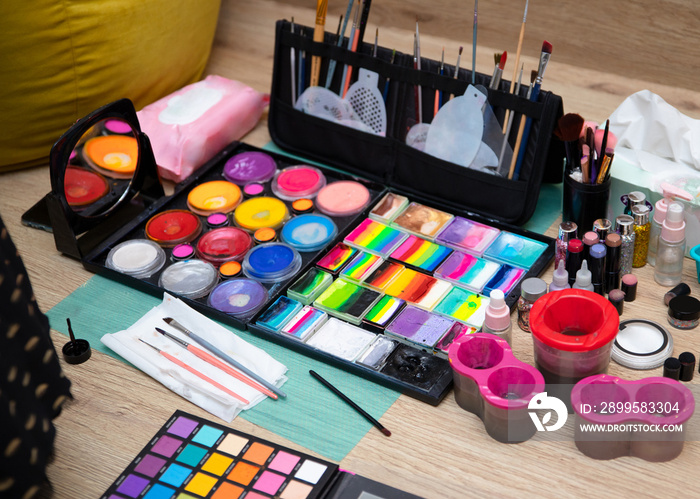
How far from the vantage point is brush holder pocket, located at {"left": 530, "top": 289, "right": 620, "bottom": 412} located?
1101 mm

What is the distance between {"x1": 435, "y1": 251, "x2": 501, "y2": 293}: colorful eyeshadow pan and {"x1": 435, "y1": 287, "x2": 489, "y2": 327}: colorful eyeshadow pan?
2 centimetres

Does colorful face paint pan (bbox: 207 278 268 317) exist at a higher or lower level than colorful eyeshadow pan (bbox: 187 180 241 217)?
lower

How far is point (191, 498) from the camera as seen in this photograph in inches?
42.3

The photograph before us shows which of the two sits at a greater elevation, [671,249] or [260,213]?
[671,249]

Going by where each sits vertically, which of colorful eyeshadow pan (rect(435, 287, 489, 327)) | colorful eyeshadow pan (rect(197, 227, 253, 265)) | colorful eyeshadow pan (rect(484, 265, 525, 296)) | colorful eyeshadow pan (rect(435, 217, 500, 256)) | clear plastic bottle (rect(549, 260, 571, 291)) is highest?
clear plastic bottle (rect(549, 260, 571, 291))

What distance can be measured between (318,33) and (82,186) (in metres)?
0.52

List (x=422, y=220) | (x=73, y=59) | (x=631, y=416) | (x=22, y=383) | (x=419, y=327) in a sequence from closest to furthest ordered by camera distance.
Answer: (x=22, y=383) < (x=631, y=416) < (x=419, y=327) < (x=422, y=220) < (x=73, y=59)

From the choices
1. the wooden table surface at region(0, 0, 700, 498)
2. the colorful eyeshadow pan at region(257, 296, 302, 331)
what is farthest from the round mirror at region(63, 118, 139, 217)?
the colorful eyeshadow pan at region(257, 296, 302, 331)

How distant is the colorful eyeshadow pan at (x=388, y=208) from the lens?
152cm

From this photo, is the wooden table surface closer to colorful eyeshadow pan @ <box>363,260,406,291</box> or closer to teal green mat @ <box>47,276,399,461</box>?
teal green mat @ <box>47,276,399,461</box>

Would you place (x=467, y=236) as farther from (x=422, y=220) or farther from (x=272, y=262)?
(x=272, y=262)

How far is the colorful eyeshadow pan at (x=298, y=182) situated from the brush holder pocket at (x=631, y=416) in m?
0.68

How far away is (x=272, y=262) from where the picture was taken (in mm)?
1439

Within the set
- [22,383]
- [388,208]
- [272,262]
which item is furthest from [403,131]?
[22,383]
